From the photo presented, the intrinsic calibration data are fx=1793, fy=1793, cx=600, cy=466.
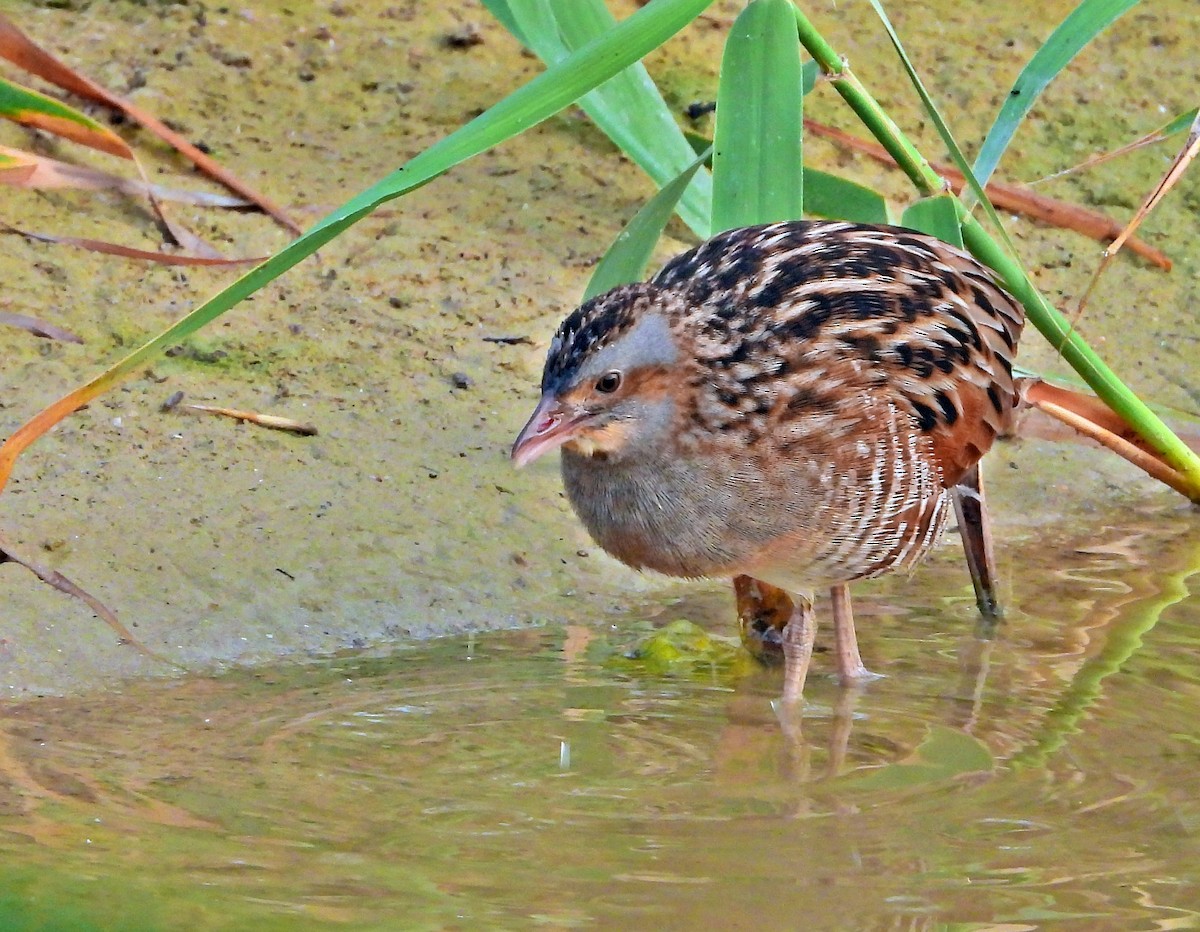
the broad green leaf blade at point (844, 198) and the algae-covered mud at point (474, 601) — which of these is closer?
the algae-covered mud at point (474, 601)

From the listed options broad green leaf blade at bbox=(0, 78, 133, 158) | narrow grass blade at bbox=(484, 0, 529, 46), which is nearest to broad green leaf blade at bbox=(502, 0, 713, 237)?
narrow grass blade at bbox=(484, 0, 529, 46)

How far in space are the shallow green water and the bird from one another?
1.45ft

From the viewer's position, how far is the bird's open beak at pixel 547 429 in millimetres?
4238

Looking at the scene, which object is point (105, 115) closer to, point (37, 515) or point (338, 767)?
point (37, 515)

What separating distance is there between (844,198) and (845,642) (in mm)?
1367

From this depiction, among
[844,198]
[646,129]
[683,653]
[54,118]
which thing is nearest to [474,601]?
[683,653]

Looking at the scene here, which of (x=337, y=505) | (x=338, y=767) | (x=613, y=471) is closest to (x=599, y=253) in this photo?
(x=337, y=505)

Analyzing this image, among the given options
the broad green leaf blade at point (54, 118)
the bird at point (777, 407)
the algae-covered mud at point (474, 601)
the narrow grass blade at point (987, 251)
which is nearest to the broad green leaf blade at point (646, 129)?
the narrow grass blade at point (987, 251)

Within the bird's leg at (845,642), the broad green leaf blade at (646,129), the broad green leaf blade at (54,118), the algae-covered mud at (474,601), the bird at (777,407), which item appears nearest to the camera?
the algae-covered mud at (474,601)

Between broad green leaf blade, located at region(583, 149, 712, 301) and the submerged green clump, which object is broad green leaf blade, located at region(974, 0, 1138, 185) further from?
the submerged green clump

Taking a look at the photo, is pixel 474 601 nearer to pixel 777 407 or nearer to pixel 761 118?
pixel 777 407

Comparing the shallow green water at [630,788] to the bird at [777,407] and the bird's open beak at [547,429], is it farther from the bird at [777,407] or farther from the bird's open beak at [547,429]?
the bird's open beak at [547,429]

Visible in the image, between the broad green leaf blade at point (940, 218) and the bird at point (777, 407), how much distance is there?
4.2 inches

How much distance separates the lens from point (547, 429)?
4281 millimetres
